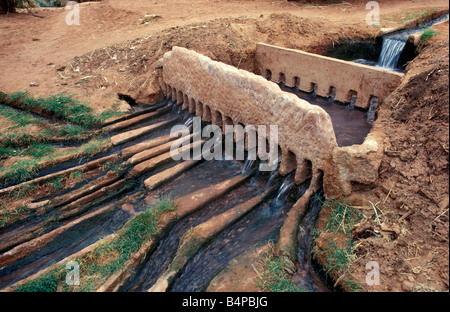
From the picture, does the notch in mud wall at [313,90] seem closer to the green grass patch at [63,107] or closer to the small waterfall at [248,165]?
the small waterfall at [248,165]

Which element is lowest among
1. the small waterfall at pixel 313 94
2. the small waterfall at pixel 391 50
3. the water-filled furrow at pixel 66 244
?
the water-filled furrow at pixel 66 244

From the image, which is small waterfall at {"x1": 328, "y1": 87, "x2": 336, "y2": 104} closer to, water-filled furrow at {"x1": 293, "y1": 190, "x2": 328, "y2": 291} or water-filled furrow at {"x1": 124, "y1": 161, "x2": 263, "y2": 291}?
water-filled furrow at {"x1": 124, "y1": 161, "x2": 263, "y2": 291}

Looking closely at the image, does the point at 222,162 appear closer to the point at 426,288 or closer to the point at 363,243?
the point at 363,243

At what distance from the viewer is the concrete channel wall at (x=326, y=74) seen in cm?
494

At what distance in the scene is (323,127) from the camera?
345cm

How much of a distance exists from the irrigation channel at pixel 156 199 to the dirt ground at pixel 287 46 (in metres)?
0.86

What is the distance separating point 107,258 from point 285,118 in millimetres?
2716

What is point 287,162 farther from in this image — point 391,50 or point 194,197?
point 391,50

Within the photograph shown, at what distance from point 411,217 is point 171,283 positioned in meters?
2.48

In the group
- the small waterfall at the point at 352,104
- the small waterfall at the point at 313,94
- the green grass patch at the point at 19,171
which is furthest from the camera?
the small waterfall at the point at 313,94
